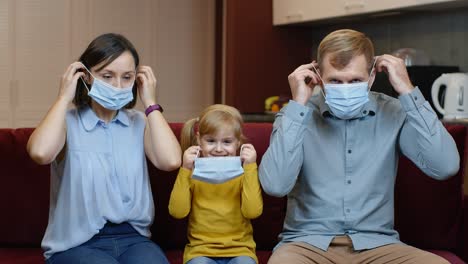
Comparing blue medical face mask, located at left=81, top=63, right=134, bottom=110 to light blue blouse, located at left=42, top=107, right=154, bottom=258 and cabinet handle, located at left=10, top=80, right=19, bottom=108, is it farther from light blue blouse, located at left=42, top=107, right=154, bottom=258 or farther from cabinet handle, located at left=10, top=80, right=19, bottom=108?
cabinet handle, located at left=10, top=80, right=19, bottom=108

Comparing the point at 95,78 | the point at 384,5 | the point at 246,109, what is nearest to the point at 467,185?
the point at 384,5

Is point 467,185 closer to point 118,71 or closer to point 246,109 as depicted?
point 118,71

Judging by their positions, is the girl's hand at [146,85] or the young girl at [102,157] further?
the girl's hand at [146,85]

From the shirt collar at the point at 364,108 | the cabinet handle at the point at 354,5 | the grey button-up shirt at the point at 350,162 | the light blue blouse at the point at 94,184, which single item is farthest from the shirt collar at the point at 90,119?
the cabinet handle at the point at 354,5

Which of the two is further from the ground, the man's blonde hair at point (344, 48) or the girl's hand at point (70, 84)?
the man's blonde hair at point (344, 48)

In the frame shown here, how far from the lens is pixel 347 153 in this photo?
1.98 metres

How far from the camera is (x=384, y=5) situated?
3.83 metres

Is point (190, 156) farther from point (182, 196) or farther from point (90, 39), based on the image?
point (90, 39)

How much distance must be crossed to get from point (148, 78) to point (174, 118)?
3.03 m

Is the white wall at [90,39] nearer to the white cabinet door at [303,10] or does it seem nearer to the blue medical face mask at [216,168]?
the white cabinet door at [303,10]

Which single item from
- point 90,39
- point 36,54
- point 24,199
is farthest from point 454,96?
point 36,54

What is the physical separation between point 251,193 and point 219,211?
4.5 inches

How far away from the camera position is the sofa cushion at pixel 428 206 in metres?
2.19

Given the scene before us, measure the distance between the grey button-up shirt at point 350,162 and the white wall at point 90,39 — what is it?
2971 millimetres
